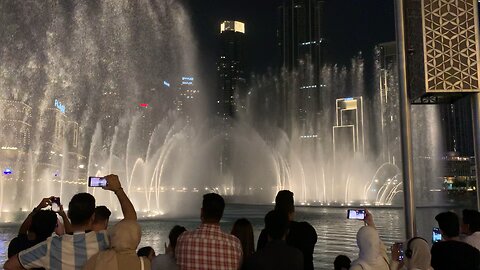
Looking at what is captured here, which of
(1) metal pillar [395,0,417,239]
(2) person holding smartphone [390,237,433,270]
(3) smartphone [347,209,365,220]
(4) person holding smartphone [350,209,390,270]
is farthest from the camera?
(1) metal pillar [395,0,417,239]

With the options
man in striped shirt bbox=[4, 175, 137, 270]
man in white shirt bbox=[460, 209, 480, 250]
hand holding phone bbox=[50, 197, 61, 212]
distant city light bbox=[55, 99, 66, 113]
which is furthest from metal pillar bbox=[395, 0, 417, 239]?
distant city light bbox=[55, 99, 66, 113]

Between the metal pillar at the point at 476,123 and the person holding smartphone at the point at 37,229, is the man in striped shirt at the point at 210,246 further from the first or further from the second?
the metal pillar at the point at 476,123

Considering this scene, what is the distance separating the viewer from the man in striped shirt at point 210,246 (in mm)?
3428

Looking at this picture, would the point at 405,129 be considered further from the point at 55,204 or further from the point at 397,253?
the point at 55,204

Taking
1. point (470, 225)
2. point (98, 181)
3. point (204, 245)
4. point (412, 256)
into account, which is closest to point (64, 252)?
point (204, 245)

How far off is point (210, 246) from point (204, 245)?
0.05 metres

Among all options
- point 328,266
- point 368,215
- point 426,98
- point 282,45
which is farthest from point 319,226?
point 282,45

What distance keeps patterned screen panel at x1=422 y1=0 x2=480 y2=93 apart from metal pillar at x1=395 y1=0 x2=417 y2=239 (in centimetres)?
37

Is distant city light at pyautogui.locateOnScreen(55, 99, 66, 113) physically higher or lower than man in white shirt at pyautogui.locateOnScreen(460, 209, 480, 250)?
higher

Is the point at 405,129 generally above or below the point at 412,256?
above

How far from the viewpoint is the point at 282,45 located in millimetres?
160625

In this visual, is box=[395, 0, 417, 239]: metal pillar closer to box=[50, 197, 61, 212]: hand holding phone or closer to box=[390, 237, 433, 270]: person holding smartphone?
box=[390, 237, 433, 270]: person holding smartphone

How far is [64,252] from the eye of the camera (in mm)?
2902

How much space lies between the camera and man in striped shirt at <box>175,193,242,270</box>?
3.43 meters
